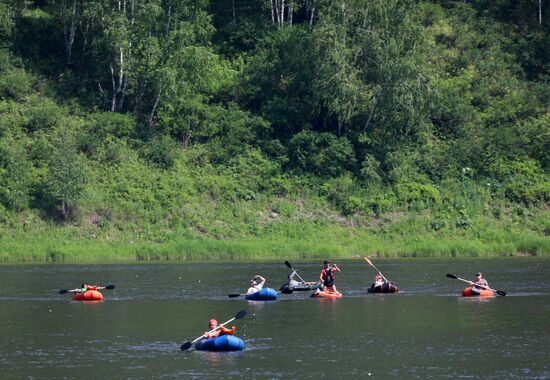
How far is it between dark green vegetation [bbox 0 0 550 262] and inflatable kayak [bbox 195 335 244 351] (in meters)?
36.8

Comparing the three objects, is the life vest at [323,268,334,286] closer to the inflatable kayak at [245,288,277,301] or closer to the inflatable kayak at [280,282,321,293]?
the inflatable kayak at [280,282,321,293]

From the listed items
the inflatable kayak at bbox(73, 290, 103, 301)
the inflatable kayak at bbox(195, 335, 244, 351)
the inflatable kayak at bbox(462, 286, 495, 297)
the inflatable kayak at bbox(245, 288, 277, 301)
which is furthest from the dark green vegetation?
the inflatable kayak at bbox(195, 335, 244, 351)

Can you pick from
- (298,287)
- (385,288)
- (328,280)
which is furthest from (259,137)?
(385,288)

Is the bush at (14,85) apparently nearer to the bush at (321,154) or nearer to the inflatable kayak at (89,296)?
the bush at (321,154)

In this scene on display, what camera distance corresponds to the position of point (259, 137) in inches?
3489

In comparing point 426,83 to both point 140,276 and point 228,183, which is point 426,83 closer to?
point 228,183

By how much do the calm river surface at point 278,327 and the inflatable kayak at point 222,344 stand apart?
10.4 inches

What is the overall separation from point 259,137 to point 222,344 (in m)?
52.3

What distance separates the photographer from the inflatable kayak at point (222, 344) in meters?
37.1

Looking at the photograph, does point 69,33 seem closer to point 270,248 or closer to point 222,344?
point 270,248

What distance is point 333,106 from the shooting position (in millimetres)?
82688

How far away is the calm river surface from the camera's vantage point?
33.7 meters

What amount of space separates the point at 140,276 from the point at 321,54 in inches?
1065

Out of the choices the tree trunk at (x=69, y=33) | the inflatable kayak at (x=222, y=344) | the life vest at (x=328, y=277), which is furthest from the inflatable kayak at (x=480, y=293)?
the tree trunk at (x=69, y=33)
